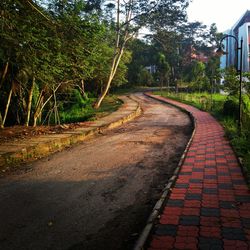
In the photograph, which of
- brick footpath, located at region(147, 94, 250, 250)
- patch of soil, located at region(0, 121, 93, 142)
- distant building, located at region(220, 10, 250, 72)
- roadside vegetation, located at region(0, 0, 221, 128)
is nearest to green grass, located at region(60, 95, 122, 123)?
roadside vegetation, located at region(0, 0, 221, 128)

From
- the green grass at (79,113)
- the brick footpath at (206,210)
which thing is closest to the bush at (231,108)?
the green grass at (79,113)

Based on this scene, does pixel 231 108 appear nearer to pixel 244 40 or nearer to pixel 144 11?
pixel 144 11

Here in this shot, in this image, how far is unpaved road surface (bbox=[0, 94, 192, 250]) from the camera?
3.73 meters

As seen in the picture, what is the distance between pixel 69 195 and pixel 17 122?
31.7ft

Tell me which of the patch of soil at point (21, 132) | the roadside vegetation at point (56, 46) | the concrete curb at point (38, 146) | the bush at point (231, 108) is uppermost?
the roadside vegetation at point (56, 46)

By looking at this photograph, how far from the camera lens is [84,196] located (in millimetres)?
5074

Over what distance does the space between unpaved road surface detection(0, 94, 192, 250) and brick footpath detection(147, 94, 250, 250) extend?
396 millimetres

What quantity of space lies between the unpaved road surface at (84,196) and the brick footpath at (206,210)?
1.30 feet

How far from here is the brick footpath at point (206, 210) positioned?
336 centimetres

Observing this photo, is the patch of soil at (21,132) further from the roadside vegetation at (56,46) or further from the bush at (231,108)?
the bush at (231,108)

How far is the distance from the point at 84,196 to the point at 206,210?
6.39 ft

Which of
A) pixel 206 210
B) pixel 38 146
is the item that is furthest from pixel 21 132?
pixel 206 210

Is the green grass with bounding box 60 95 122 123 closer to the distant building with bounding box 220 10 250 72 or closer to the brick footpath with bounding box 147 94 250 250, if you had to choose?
the brick footpath with bounding box 147 94 250 250

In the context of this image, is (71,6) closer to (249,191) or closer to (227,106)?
(227,106)
